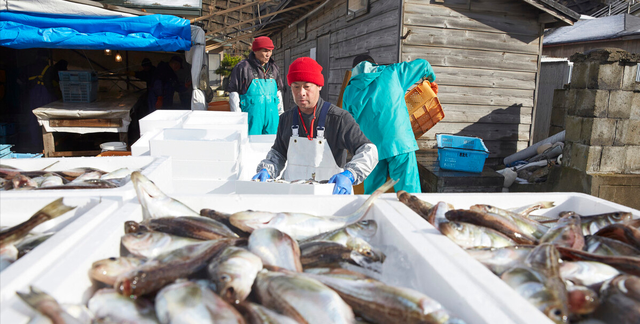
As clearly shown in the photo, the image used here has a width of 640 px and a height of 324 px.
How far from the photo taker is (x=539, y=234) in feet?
5.08

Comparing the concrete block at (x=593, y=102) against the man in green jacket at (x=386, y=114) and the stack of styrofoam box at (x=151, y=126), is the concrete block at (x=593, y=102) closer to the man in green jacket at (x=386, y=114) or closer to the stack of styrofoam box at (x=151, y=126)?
the man in green jacket at (x=386, y=114)

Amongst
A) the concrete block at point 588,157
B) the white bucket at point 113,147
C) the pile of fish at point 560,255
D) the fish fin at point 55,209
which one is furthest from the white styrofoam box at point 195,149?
the concrete block at point 588,157

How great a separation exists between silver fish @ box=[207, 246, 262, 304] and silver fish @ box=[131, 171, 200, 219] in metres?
0.45

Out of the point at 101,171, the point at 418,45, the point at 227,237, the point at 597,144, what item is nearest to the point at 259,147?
the point at 101,171

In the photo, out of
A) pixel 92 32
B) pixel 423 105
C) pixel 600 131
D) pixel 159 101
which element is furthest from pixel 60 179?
pixel 159 101

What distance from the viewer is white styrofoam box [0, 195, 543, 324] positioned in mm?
956

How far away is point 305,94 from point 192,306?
237 cm

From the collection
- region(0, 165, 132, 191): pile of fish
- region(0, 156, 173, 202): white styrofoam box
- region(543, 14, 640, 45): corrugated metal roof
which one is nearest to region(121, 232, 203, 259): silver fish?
Result: region(0, 165, 132, 191): pile of fish

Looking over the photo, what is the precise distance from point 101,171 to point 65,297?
1.58 metres

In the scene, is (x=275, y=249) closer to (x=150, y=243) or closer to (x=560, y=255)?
(x=150, y=243)

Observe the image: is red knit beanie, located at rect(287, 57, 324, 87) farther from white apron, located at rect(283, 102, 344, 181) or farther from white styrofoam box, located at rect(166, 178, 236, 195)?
white styrofoam box, located at rect(166, 178, 236, 195)

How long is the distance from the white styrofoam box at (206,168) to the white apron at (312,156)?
1.71 feet

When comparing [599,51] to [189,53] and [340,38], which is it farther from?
[189,53]

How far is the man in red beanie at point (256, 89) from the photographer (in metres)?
6.90
